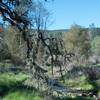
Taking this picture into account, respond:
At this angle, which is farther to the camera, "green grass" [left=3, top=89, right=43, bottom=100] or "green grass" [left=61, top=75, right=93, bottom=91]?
"green grass" [left=61, top=75, right=93, bottom=91]

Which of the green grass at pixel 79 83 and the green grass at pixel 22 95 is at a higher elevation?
the green grass at pixel 22 95

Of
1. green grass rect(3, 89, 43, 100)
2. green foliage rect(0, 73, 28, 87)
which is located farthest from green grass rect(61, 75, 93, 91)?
green grass rect(3, 89, 43, 100)

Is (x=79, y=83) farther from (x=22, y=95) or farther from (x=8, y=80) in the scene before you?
(x=22, y=95)

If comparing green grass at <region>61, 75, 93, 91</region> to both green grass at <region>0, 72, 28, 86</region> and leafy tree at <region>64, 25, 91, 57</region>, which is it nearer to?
green grass at <region>0, 72, 28, 86</region>

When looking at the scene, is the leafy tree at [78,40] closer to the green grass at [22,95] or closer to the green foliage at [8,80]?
the green foliage at [8,80]

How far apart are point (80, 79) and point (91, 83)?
3.26m

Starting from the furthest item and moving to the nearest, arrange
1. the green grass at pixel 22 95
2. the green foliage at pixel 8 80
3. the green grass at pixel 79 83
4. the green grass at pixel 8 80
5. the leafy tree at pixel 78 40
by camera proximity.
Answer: the leafy tree at pixel 78 40
the green grass at pixel 79 83
the green grass at pixel 8 80
the green foliage at pixel 8 80
the green grass at pixel 22 95

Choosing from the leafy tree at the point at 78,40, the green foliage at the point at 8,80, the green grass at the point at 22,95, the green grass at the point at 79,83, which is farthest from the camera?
the leafy tree at the point at 78,40

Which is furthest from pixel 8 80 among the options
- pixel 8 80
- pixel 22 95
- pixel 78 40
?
pixel 78 40

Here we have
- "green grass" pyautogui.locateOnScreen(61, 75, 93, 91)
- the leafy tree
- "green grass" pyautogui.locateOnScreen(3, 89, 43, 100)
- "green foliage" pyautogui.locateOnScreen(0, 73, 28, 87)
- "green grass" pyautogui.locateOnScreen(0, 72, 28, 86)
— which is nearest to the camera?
"green grass" pyautogui.locateOnScreen(3, 89, 43, 100)

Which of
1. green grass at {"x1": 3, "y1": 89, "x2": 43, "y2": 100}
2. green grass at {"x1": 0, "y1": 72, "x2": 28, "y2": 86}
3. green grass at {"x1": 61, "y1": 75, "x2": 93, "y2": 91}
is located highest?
green grass at {"x1": 3, "y1": 89, "x2": 43, "y2": 100}

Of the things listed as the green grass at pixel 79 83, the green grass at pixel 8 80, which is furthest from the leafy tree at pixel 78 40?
the green grass at pixel 8 80

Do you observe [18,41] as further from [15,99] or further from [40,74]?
[15,99]

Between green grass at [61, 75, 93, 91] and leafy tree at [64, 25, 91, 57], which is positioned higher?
leafy tree at [64, 25, 91, 57]
